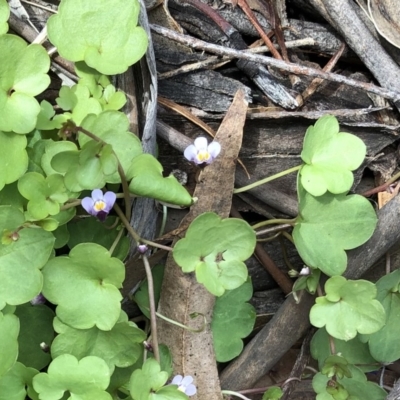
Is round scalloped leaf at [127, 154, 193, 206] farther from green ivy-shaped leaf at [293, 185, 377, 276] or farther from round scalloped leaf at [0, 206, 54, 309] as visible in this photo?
green ivy-shaped leaf at [293, 185, 377, 276]

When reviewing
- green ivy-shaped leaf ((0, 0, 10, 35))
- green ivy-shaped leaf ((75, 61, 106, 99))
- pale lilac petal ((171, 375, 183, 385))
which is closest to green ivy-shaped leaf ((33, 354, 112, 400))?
pale lilac petal ((171, 375, 183, 385))

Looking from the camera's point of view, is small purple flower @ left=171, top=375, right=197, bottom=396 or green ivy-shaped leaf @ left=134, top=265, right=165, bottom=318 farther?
green ivy-shaped leaf @ left=134, top=265, right=165, bottom=318

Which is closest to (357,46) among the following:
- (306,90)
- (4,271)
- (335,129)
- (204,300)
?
(306,90)

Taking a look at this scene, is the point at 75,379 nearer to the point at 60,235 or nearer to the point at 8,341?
the point at 8,341

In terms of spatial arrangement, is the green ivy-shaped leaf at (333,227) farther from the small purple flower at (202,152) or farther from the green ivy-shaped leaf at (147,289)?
the green ivy-shaped leaf at (147,289)

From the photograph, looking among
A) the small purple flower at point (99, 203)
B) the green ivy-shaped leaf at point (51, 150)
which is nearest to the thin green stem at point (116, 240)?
the small purple flower at point (99, 203)

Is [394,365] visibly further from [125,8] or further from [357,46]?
[125,8]
